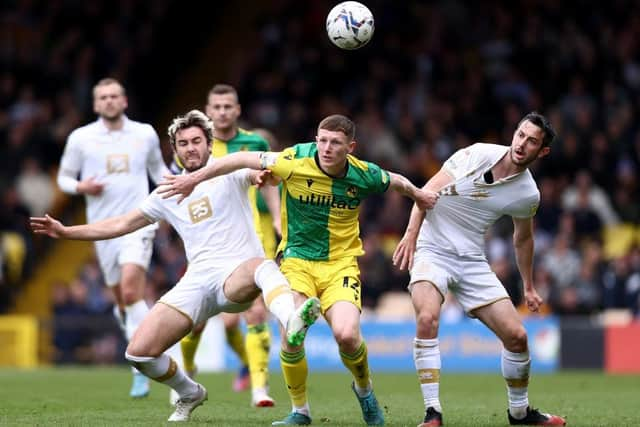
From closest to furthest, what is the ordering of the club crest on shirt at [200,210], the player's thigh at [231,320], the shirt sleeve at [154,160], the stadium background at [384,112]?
the club crest on shirt at [200,210], the player's thigh at [231,320], the shirt sleeve at [154,160], the stadium background at [384,112]

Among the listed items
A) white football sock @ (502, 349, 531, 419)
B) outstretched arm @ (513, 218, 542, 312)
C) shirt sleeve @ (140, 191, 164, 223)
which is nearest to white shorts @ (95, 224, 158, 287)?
shirt sleeve @ (140, 191, 164, 223)

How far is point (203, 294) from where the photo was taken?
916 cm

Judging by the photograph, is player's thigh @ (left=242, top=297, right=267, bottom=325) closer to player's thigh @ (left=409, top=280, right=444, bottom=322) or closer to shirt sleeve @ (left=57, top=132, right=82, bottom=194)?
shirt sleeve @ (left=57, top=132, right=82, bottom=194)

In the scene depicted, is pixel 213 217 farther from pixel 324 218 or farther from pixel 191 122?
pixel 324 218

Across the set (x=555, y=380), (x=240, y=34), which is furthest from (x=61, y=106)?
Result: (x=555, y=380)

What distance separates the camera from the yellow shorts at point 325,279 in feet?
29.5

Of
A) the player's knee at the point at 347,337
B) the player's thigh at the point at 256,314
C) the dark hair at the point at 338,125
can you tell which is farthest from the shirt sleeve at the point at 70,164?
the player's knee at the point at 347,337

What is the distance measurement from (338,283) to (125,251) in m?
3.57

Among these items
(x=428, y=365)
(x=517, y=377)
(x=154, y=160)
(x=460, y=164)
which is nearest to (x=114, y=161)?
(x=154, y=160)

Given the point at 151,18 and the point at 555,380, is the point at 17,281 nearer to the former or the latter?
the point at 151,18

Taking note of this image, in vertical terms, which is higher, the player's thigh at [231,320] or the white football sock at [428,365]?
the player's thigh at [231,320]

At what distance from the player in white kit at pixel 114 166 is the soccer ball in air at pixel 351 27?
2.66m

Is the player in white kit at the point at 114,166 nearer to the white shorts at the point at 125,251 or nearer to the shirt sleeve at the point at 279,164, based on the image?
the white shorts at the point at 125,251

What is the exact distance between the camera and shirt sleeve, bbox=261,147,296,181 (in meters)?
9.04
